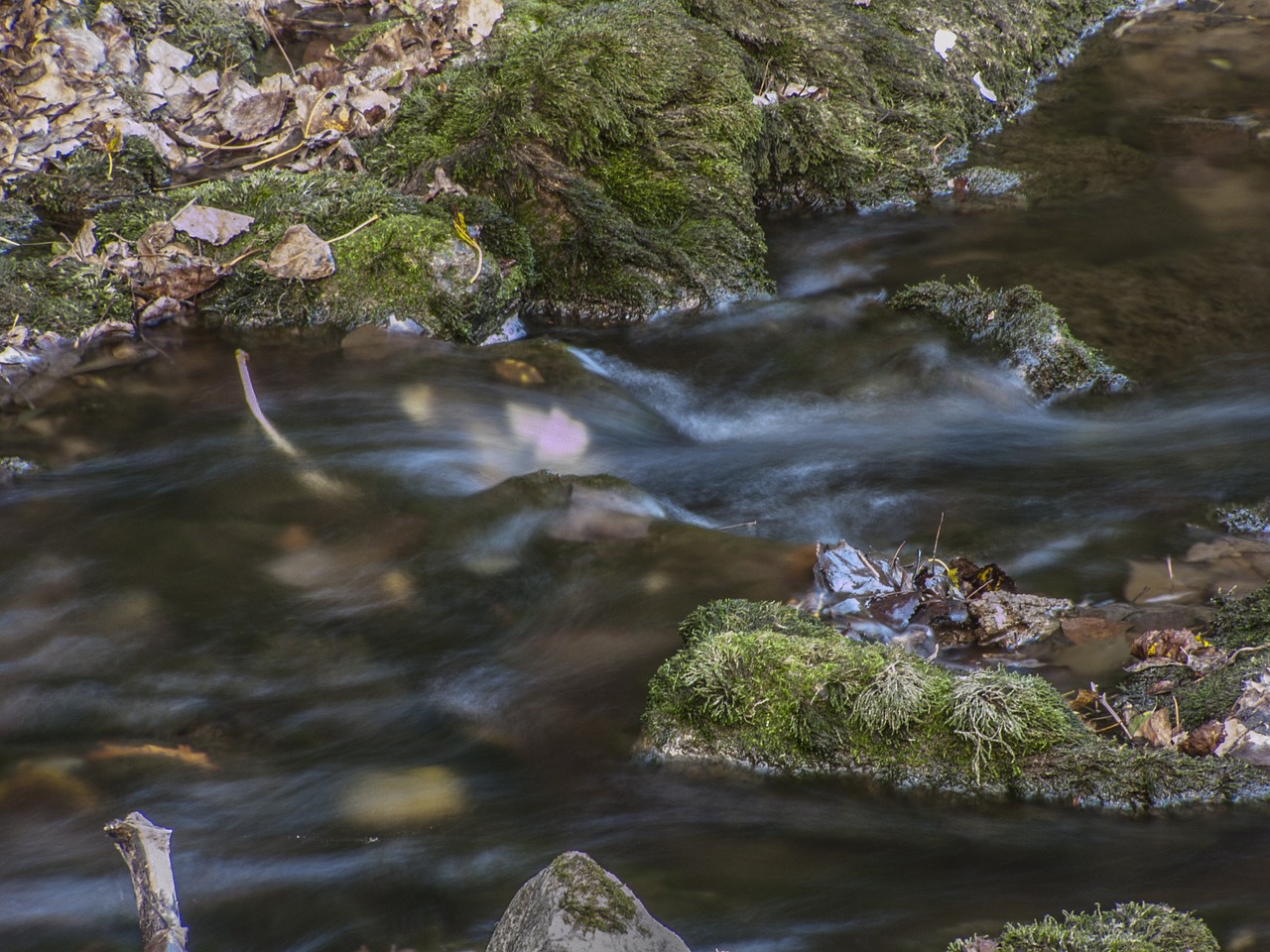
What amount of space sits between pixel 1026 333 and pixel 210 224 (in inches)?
190

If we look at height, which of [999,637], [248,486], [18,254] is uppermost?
[18,254]

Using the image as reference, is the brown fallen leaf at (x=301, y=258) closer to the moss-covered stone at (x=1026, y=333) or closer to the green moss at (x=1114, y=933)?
the moss-covered stone at (x=1026, y=333)

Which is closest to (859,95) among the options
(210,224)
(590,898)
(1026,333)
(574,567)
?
(1026,333)

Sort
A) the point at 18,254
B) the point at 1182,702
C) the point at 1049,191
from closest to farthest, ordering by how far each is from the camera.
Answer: the point at 1182,702, the point at 18,254, the point at 1049,191

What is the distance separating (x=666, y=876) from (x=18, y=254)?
5.86 m

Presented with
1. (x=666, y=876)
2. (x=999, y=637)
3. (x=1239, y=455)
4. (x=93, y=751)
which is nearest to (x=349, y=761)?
(x=93, y=751)

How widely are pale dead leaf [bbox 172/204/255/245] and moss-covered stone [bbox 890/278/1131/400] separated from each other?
4082 mm

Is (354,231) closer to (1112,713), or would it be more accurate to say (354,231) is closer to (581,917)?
A: (1112,713)

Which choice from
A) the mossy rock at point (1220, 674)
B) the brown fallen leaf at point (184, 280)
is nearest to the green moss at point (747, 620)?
the mossy rock at point (1220, 674)

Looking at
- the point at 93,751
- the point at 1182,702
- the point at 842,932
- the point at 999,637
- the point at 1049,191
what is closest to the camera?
the point at 842,932

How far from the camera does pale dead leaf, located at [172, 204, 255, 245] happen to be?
6.03 meters

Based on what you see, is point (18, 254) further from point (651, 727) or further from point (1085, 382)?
point (1085, 382)

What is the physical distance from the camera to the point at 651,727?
10.1 ft

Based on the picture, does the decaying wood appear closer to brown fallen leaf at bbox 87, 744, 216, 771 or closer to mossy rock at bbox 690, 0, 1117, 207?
brown fallen leaf at bbox 87, 744, 216, 771
